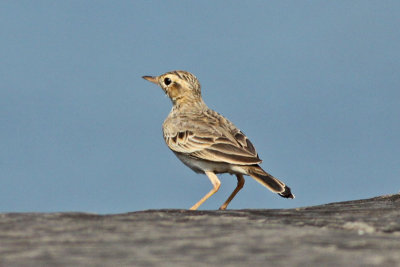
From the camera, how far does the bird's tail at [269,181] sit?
11.4 metres

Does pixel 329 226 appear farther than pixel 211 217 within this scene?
No

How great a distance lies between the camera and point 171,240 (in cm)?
420

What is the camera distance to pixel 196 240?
419cm

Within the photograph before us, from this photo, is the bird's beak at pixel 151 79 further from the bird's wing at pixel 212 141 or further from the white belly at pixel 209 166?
the white belly at pixel 209 166

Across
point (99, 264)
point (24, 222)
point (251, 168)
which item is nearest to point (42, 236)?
point (24, 222)

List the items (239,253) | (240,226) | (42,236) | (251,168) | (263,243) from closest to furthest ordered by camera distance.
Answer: (239,253), (263,243), (42,236), (240,226), (251,168)

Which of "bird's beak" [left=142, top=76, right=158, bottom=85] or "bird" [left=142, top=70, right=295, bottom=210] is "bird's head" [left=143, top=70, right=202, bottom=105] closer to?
"bird" [left=142, top=70, right=295, bottom=210]

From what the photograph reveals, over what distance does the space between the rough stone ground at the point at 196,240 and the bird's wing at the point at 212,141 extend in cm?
649

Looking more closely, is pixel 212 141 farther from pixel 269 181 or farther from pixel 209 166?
pixel 269 181

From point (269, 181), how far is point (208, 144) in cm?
163

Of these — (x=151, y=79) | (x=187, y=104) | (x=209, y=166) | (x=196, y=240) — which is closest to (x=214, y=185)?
(x=209, y=166)

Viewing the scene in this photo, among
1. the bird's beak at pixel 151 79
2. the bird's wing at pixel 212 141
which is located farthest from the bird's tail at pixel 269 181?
the bird's beak at pixel 151 79

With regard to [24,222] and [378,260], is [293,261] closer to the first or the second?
[378,260]

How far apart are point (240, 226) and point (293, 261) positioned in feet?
4.99
